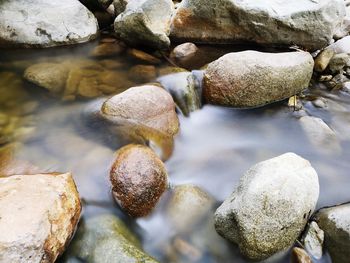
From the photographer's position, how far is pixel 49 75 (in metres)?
4.73

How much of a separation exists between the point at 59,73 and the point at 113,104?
1469 millimetres

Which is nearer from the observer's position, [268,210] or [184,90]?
[268,210]

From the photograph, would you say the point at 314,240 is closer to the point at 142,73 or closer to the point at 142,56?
the point at 142,73

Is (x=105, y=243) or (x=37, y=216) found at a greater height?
(x=37, y=216)

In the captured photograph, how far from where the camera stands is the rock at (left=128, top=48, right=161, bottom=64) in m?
5.22

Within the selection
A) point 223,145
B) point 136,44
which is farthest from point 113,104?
point 136,44

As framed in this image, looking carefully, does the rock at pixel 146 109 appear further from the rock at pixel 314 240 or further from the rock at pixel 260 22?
the rock at pixel 260 22

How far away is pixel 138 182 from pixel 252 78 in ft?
6.52

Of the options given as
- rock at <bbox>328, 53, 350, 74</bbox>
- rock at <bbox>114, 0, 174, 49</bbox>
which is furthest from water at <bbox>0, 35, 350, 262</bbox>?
rock at <bbox>114, 0, 174, 49</bbox>

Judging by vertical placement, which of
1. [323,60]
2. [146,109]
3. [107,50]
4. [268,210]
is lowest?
[107,50]

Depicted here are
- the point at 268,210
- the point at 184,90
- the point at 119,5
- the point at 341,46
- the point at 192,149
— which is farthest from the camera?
the point at 119,5

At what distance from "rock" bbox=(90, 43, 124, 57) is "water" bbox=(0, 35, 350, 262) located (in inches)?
49.2

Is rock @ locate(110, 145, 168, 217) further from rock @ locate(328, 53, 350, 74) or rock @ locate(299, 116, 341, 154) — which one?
rock @ locate(328, 53, 350, 74)

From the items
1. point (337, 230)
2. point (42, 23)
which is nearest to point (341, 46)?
point (337, 230)
